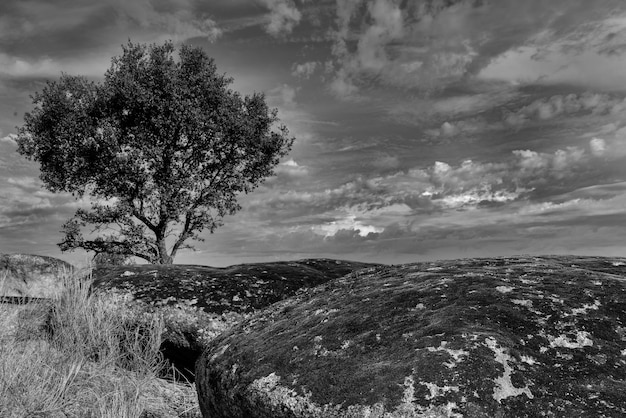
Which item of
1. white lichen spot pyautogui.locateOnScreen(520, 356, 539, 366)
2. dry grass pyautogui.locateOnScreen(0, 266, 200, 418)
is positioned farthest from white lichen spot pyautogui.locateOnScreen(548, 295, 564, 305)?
dry grass pyautogui.locateOnScreen(0, 266, 200, 418)

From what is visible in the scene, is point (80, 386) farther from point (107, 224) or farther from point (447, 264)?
point (107, 224)

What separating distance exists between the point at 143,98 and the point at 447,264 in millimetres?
19594

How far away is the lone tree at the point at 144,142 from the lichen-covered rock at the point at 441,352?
63.7 ft

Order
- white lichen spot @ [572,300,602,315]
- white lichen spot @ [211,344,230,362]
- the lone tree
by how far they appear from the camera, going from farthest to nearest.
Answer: the lone tree
white lichen spot @ [211,344,230,362]
white lichen spot @ [572,300,602,315]

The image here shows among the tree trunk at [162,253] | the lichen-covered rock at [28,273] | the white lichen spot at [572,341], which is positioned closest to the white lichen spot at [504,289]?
the white lichen spot at [572,341]

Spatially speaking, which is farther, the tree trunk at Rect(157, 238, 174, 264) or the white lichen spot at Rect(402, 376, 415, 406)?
the tree trunk at Rect(157, 238, 174, 264)

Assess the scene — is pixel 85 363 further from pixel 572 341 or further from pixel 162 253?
→ pixel 162 253

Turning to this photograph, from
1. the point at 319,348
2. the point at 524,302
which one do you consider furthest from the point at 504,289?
the point at 319,348

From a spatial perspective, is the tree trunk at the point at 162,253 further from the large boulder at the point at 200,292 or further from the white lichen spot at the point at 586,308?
the white lichen spot at the point at 586,308

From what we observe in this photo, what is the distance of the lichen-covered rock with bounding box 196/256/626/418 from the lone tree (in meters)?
19.4

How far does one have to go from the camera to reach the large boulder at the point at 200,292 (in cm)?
715

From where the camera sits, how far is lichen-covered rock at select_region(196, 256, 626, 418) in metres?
2.53

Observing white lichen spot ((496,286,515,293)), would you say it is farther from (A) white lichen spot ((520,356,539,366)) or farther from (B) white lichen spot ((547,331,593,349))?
(A) white lichen spot ((520,356,539,366))

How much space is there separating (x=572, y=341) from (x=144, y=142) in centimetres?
2147
